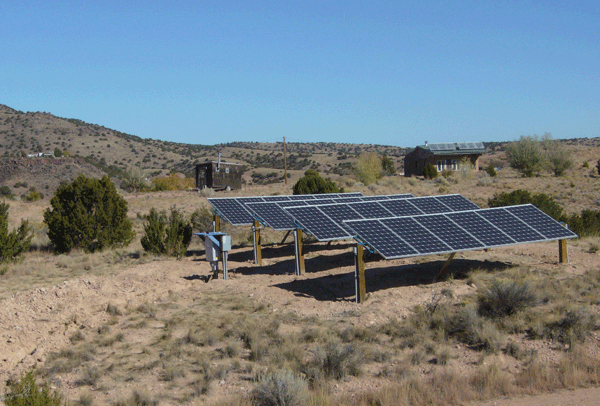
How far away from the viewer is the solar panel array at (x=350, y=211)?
17.3 m

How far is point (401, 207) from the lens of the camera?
21.9 meters

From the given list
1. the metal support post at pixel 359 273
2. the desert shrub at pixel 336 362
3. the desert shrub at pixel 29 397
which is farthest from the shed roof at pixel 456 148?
the desert shrub at pixel 29 397

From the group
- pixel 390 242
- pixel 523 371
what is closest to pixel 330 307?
pixel 390 242

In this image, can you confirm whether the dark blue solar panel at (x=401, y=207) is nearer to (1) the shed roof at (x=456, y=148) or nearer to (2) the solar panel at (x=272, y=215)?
(2) the solar panel at (x=272, y=215)

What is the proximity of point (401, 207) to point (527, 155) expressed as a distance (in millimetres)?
46369

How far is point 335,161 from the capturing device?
347ft

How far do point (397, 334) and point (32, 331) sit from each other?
8.43 meters

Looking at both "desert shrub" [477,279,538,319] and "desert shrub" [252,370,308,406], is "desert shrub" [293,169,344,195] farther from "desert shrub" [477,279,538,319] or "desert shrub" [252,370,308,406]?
"desert shrub" [252,370,308,406]

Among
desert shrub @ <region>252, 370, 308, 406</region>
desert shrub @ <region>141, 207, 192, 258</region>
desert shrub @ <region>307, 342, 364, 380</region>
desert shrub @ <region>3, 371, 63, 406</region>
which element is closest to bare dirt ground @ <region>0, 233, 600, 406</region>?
desert shrub @ <region>307, 342, 364, 380</region>

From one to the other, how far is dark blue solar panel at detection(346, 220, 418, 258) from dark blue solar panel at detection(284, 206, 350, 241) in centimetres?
129

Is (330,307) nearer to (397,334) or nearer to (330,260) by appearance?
(397,334)

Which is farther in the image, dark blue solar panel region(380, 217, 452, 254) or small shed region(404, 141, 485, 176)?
small shed region(404, 141, 485, 176)

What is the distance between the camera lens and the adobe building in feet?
183

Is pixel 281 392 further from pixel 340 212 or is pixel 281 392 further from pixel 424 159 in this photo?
pixel 424 159
